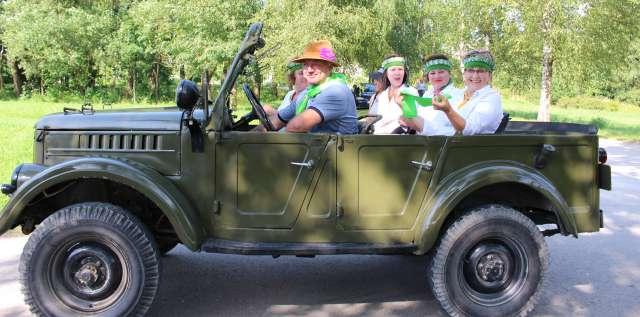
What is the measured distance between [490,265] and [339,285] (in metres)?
1.21

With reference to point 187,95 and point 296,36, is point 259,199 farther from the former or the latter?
point 296,36

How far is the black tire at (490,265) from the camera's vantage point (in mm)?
3891

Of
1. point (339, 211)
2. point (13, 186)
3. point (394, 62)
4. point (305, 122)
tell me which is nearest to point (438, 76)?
point (394, 62)

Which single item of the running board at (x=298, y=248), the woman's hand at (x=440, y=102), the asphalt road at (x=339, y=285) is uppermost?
the woman's hand at (x=440, y=102)

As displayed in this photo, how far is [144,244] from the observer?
366 centimetres

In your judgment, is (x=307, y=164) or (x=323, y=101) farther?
(x=323, y=101)

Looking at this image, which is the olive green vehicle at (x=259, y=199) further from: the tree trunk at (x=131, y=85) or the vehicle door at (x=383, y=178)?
the tree trunk at (x=131, y=85)

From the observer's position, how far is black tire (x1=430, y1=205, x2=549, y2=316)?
12.8 ft

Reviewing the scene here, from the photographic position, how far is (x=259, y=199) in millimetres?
3781

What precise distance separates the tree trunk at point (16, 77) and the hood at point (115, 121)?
3697cm

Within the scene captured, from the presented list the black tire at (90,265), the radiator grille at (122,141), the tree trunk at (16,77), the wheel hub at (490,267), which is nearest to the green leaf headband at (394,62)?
the wheel hub at (490,267)

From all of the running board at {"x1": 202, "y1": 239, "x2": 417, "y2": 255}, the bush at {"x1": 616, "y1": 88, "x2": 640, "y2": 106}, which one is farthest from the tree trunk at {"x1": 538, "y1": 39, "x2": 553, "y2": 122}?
the bush at {"x1": 616, "y1": 88, "x2": 640, "y2": 106}

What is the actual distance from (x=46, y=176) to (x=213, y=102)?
1.06 meters

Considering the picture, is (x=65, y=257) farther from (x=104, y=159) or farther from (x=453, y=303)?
(x=453, y=303)
